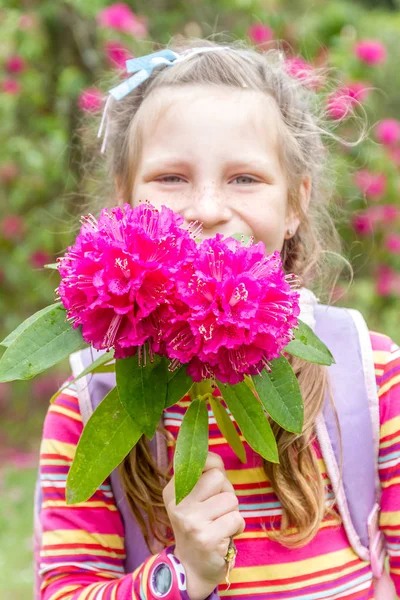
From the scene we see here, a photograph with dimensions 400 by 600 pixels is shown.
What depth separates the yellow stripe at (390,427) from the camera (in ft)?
4.91

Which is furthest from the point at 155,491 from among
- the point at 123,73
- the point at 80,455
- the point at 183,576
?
the point at 123,73

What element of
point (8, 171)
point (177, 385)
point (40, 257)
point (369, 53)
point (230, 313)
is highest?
point (369, 53)

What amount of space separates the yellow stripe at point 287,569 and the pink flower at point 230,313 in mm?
564

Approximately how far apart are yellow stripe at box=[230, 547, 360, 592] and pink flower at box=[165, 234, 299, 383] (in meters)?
0.56

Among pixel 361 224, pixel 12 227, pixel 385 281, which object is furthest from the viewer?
pixel 12 227

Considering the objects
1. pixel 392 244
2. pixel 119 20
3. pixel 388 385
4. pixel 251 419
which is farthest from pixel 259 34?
pixel 251 419

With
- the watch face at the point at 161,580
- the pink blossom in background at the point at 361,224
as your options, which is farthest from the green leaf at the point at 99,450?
the pink blossom in background at the point at 361,224

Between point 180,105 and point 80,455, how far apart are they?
0.75m

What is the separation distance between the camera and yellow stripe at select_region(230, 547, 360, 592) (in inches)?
57.8

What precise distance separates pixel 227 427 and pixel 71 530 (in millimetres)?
398

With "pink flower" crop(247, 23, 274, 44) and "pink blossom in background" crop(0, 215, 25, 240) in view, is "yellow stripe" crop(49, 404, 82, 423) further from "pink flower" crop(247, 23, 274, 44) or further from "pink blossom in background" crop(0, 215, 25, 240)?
"pink blossom in background" crop(0, 215, 25, 240)

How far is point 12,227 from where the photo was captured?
5.02 meters

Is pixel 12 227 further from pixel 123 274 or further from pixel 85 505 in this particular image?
pixel 123 274

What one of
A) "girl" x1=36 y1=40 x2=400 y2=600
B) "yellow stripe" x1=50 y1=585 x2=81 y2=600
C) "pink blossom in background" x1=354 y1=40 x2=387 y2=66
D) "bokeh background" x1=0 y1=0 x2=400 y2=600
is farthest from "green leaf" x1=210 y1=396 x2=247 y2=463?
"pink blossom in background" x1=354 y1=40 x2=387 y2=66
